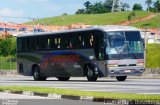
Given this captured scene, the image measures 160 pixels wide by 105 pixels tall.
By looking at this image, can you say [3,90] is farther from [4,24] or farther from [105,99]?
[4,24]

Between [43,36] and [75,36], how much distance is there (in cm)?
369

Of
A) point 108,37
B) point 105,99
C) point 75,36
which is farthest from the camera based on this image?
point 75,36

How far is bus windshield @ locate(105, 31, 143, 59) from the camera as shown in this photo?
33562mm

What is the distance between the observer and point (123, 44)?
33.8 meters

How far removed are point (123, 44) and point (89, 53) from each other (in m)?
2.22

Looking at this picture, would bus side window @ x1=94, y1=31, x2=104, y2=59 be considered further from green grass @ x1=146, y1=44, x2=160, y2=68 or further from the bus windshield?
green grass @ x1=146, y1=44, x2=160, y2=68

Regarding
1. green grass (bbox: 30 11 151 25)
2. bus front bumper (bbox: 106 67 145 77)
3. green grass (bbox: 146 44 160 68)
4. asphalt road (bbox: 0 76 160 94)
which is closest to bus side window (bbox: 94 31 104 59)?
bus front bumper (bbox: 106 67 145 77)

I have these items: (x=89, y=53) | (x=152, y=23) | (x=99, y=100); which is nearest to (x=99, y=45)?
(x=89, y=53)

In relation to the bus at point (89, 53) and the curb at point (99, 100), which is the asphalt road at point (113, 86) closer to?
the bus at point (89, 53)

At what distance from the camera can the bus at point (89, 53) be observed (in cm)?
3369

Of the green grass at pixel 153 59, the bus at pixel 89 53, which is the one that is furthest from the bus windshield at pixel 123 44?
the green grass at pixel 153 59

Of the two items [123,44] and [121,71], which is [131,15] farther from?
[121,71]

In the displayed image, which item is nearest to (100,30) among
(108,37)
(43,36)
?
(108,37)

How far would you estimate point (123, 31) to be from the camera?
112 feet
